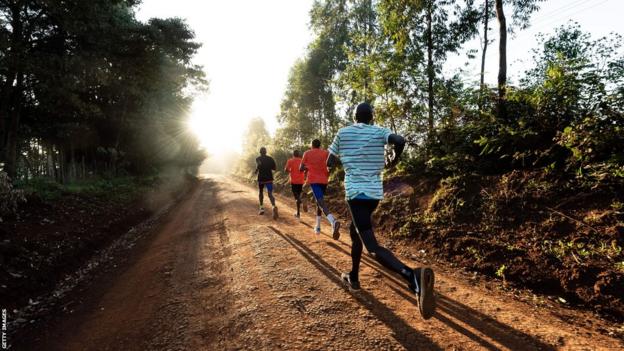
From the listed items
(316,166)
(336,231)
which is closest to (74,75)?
(316,166)

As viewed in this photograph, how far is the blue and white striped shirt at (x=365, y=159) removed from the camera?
3445mm

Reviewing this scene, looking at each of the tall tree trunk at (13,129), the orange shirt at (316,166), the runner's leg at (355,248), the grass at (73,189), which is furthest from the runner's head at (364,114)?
the tall tree trunk at (13,129)

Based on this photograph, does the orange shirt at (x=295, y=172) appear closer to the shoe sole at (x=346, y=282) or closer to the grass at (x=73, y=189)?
the shoe sole at (x=346, y=282)

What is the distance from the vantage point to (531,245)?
4.98 meters

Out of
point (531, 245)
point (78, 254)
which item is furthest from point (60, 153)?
point (531, 245)

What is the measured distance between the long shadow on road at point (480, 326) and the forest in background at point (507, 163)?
1.37 m

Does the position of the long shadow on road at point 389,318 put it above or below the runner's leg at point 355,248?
below

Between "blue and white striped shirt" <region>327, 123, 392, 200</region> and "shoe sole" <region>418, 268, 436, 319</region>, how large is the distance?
916 millimetres

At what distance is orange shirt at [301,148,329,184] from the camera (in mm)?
7234

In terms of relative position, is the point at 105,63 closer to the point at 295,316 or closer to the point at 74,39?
the point at 74,39

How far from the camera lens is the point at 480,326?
324cm

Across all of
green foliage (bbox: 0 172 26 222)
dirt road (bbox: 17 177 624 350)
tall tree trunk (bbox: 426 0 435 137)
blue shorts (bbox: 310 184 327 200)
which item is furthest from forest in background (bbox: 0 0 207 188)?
tall tree trunk (bbox: 426 0 435 137)

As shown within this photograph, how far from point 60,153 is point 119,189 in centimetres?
353

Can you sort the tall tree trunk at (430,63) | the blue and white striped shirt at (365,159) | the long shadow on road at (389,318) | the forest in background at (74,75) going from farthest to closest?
the tall tree trunk at (430,63) → the forest in background at (74,75) → the blue and white striped shirt at (365,159) → the long shadow on road at (389,318)
